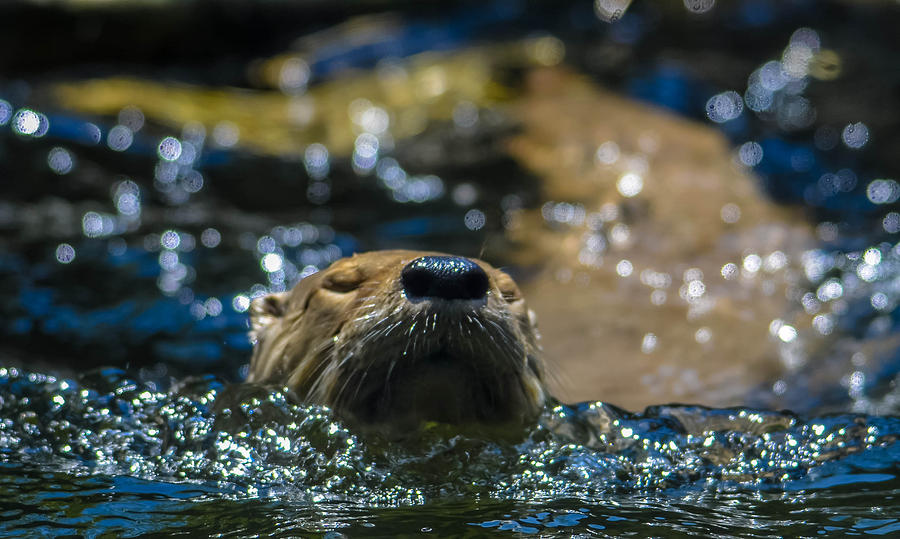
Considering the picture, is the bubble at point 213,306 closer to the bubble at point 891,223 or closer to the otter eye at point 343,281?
the otter eye at point 343,281

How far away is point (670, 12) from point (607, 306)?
696cm

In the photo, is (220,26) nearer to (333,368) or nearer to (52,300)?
(52,300)

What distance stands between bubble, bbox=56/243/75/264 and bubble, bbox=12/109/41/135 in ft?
7.29

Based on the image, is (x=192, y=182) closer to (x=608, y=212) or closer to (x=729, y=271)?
(x=608, y=212)

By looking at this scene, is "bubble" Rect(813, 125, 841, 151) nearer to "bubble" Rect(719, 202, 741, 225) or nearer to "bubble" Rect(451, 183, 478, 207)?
"bubble" Rect(719, 202, 741, 225)

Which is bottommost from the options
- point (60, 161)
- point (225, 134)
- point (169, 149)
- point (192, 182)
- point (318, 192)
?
point (318, 192)

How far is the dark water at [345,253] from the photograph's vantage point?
11.2ft

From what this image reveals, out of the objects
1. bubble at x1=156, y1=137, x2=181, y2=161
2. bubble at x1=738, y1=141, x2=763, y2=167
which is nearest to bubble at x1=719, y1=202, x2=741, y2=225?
bubble at x1=738, y1=141, x2=763, y2=167

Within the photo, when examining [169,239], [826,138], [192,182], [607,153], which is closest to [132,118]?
[192,182]

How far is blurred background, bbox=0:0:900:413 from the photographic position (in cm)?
625

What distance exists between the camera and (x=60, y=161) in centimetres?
884

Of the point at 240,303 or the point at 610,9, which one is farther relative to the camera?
the point at 610,9

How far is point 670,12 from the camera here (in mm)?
12328

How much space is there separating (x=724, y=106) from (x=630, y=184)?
2774mm
